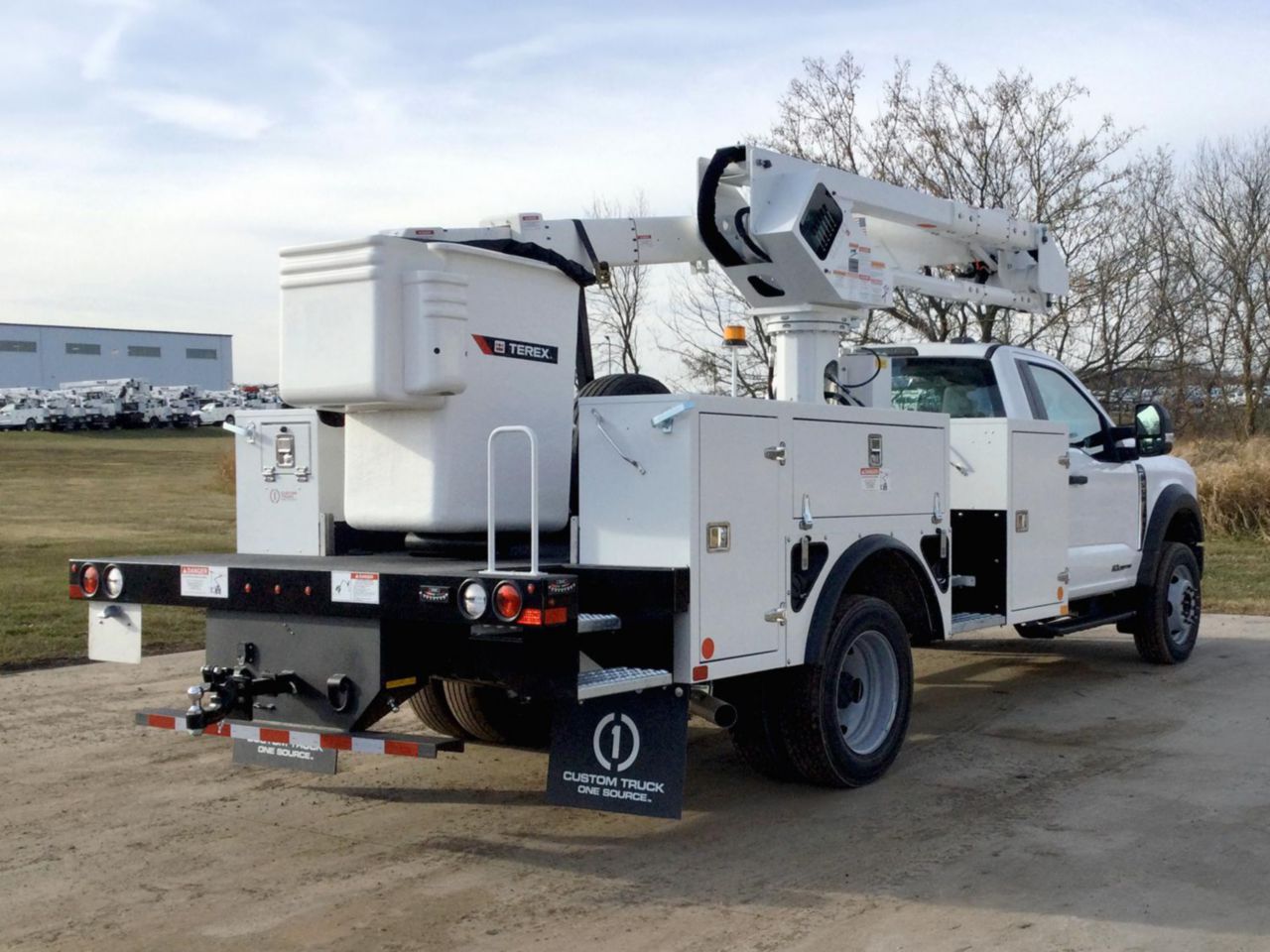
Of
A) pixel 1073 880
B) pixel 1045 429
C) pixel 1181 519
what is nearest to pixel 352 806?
pixel 1073 880

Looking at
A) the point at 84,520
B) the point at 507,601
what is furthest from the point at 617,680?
the point at 84,520

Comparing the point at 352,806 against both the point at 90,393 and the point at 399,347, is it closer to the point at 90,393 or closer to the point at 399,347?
the point at 399,347

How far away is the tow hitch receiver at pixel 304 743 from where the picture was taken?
5.13 metres

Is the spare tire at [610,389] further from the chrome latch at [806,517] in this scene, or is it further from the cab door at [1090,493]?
the cab door at [1090,493]

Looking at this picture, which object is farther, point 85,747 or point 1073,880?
point 85,747

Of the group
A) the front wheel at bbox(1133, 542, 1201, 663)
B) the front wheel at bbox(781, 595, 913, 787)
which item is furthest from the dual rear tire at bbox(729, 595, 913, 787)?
the front wheel at bbox(1133, 542, 1201, 663)

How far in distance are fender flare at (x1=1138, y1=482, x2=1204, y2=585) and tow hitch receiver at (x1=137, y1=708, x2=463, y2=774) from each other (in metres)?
5.82

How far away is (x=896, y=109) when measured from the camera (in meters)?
25.0

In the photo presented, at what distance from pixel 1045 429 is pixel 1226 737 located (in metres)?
1.94

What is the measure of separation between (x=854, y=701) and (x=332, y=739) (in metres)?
2.47

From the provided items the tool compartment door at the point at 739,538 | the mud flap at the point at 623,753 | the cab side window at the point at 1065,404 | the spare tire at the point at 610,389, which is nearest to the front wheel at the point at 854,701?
the tool compartment door at the point at 739,538

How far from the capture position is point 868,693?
653cm

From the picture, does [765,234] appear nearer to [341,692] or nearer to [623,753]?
[623,753]

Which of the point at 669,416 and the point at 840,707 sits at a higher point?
the point at 669,416
